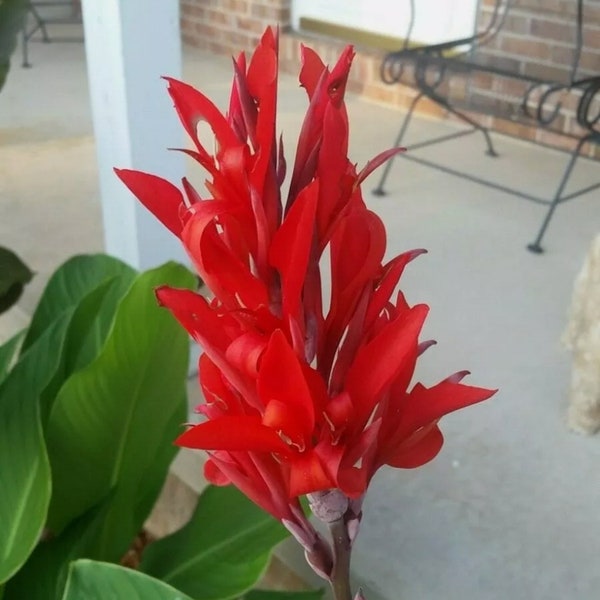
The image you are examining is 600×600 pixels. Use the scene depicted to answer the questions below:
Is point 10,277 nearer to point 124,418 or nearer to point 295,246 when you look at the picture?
point 124,418

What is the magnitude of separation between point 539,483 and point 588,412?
0.54 ft

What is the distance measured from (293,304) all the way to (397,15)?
3.15 m

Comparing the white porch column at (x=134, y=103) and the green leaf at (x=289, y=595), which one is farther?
the white porch column at (x=134, y=103)

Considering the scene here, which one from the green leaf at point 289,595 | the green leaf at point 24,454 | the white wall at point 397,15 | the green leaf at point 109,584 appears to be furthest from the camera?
the white wall at point 397,15

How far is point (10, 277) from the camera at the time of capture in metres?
1.47

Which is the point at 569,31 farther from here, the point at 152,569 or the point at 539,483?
the point at 152,569

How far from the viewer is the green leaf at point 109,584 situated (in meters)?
0.75

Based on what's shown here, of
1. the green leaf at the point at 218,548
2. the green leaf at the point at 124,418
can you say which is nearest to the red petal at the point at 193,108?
the green leaf at the point at 124,418

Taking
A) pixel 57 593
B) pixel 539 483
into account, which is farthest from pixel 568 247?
pixel 57 593

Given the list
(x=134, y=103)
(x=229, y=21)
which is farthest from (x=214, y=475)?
(x=229, y=21)

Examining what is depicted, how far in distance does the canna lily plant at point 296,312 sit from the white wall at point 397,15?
2.77 meters

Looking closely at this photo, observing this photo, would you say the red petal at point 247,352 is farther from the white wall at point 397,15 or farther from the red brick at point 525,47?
the white wall at point 397,15

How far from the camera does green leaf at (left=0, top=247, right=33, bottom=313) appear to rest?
1.46m

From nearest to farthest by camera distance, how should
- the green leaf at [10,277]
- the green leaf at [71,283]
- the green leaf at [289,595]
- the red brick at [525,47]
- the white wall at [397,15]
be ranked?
the green leaf at [289,595]
the green leaf at [71,283]
the green leaf at [10,277]
the red brick at [525,47]
the white wall at [397,15]
